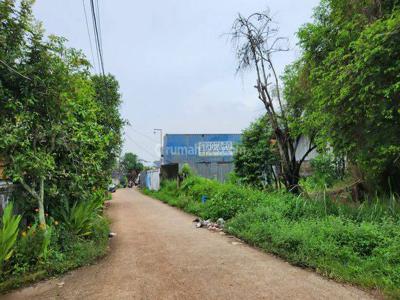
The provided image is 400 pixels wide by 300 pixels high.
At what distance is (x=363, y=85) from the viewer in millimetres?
5852

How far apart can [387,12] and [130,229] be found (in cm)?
859

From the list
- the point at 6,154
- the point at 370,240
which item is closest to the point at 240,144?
the point at 370,240

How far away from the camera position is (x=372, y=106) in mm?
6074

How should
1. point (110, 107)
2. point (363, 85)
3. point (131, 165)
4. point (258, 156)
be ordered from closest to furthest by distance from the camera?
point (363, 85) < point (258, 156) < point (110, 107) < point (131, 165)

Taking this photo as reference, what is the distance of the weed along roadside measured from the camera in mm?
4086

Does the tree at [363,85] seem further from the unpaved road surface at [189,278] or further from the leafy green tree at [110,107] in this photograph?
the leafy green tree at [110,107]

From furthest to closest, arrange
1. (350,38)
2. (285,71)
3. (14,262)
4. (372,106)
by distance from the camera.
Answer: (285,71), (350,38), (372,106), (14,262)

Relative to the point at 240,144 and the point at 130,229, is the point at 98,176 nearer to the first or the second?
the point at 130,229

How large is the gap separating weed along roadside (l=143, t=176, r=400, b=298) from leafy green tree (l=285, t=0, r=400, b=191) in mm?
1467

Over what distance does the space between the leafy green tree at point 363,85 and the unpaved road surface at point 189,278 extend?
11.1 ft

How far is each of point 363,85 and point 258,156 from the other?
7073 millimetres

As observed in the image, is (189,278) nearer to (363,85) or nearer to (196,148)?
(363,85)

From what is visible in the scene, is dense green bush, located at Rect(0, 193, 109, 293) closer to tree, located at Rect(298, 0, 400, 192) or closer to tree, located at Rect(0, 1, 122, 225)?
tree, located at Rect(0, 1, 122, 225)

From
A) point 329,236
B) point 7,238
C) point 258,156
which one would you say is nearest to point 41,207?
point 7,238
